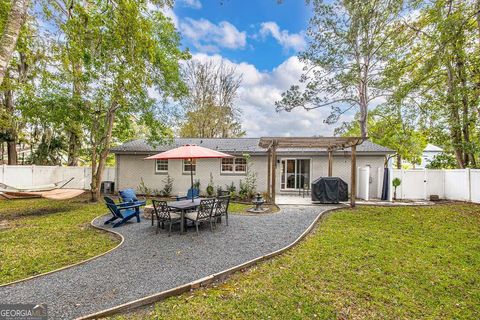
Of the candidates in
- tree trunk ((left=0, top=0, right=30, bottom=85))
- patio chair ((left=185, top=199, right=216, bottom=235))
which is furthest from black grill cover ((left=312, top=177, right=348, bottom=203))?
tree trunk ((left=0, top=0, right=30, bottom=85))

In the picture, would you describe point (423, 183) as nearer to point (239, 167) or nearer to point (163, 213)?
point (239, 167)

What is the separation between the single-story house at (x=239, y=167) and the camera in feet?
42.9

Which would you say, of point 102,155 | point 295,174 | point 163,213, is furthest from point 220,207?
point 295,174

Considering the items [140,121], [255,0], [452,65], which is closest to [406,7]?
[452,65]

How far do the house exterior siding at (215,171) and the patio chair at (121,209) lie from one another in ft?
19.7

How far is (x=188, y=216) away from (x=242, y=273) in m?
2.86

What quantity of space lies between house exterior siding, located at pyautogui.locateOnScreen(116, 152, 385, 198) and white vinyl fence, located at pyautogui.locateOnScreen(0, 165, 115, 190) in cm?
192

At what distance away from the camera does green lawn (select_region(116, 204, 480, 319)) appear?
116 inches

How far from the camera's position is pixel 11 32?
3.57m

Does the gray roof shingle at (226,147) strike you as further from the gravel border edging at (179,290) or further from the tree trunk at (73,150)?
the gravel border edging at (179,290)

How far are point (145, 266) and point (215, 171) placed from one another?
9.88 m

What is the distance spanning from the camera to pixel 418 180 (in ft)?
40.9

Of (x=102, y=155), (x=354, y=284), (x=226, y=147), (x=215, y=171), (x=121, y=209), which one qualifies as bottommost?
(x=354, y=284)

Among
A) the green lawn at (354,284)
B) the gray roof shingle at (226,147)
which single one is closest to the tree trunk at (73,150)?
the gray roof shingle at (226,147)
